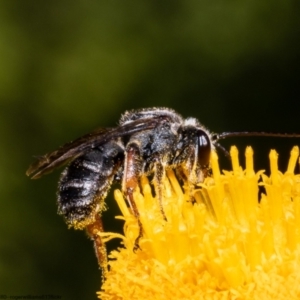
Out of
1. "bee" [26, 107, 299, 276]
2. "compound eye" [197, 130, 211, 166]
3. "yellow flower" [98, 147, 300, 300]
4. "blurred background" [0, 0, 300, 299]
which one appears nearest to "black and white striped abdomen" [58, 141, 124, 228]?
"bee" [26, 107, 299, 276]

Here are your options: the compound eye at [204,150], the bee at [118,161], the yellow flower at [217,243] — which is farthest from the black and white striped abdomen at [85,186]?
the compound eye at [204,150]

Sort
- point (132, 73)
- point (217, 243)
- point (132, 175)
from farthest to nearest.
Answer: point (132, 73) → point (132, 175) → point (217, 243)

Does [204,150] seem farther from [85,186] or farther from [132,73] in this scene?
[132,73]

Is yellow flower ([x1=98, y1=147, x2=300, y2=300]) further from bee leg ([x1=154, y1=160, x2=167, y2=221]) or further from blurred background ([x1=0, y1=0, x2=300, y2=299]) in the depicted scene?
blurred background ([x1=0, y1=0, x2=300, y2=299])

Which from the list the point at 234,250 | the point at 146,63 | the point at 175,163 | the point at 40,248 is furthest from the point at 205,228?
the point at 146,63

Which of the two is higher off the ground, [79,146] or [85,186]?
[79,146]

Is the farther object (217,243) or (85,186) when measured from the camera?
(85,186)

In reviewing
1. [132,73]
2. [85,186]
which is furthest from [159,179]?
[132,73]
